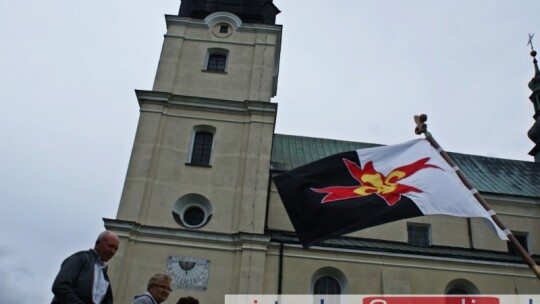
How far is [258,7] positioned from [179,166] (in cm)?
959

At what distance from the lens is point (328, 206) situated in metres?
7.14

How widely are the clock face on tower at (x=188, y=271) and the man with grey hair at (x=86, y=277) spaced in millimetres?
11650

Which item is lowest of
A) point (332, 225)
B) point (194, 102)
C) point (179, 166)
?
point (332, 225)

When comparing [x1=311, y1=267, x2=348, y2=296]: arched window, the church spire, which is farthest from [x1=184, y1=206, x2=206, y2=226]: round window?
the church spire

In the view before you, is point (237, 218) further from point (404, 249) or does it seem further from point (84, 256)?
point (84, 256)

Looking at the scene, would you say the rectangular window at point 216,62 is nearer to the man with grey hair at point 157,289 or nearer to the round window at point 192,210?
the round window at point 192,210

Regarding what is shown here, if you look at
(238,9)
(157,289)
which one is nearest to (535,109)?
(238,9)

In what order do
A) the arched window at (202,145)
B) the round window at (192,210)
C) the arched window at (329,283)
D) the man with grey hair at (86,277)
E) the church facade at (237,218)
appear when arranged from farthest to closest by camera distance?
1. the arched window at (202,145)
2. the round window at (192,210)
3. the arched window at (329,283)
4. the church facade at (237,218)
5. the man with grey hair at (86,277)

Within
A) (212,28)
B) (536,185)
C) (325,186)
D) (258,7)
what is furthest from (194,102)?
(536,185)

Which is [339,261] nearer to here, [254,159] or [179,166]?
[254,159]

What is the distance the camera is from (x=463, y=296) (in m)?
17.0

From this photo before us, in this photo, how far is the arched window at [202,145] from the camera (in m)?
19.5

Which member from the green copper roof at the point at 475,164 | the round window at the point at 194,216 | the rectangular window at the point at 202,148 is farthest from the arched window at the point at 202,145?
the green copper roof at the point at 475,164

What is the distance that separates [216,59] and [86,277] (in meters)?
18.5
